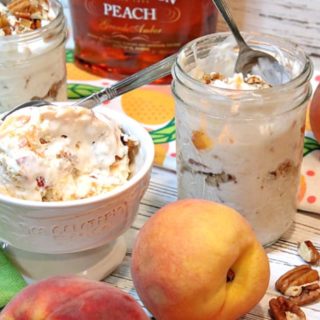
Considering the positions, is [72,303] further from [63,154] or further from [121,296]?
[63,154]

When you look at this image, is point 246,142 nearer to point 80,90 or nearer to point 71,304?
point 71,304

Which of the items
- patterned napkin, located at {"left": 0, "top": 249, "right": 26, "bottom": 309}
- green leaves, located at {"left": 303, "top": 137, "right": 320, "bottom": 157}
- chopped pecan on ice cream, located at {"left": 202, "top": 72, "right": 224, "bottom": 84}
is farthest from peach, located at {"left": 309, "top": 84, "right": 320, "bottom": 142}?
patterned napkin, located at {"left": 0, "top": 249, "right": 26, "bottom": 309}

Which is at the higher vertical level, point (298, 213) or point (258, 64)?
point (258, 64)

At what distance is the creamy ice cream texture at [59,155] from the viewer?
591 millimetres

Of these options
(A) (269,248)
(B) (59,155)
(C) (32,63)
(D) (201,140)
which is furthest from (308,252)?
(C) (32,63)

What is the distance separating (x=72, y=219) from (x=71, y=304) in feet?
0.39

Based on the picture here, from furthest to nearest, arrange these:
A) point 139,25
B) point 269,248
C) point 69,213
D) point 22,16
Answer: point 139,25
point 22,16
point 269,248
point 69,213

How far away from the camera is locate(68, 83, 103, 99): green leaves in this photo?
3.04 feet

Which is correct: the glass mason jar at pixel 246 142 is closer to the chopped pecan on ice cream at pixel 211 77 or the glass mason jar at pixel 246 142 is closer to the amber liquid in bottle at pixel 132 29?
the chopped pecan on ice cream at pixel 211 77

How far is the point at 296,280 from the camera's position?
2.06 ft

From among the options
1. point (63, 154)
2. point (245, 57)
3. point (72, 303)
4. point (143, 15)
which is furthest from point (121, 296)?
point (143, 15)

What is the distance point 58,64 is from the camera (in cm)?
80

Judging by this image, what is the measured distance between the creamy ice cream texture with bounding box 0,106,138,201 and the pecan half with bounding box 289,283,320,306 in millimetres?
187

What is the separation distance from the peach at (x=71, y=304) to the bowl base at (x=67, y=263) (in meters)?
0.14
